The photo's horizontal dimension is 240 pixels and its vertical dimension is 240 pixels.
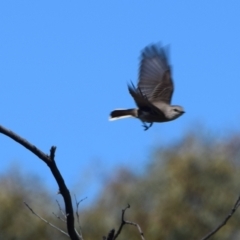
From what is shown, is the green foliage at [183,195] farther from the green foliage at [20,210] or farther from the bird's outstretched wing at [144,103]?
the bird's outstretched wing at [144,103]

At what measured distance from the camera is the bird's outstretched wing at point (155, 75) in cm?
797

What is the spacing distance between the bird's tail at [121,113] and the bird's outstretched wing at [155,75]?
643mm

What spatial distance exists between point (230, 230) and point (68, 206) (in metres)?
16.8

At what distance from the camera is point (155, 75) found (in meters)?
8.22

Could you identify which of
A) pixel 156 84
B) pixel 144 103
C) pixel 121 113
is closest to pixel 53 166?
pixel 144 103

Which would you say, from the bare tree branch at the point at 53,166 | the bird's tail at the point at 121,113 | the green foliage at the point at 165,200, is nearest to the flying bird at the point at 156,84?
the bird's tail at the point at 121,113

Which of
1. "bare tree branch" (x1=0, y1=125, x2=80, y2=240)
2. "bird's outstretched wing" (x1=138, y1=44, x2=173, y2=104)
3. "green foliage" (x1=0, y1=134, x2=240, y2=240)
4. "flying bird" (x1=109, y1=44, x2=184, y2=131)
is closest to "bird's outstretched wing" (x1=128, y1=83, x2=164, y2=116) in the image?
"flying bird" (x1=109, y1=44, x2=184, y2=131)

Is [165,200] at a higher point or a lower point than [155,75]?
lower

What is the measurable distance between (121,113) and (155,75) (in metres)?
1.13

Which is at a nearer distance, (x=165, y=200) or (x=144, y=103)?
(x=144, y=103)

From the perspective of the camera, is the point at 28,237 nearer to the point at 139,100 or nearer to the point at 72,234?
the point at 139,100

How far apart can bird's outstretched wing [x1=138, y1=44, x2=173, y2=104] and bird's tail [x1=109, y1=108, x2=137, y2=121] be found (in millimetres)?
643

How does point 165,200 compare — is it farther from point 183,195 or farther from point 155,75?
point 155,75

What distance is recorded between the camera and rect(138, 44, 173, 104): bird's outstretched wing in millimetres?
7968
